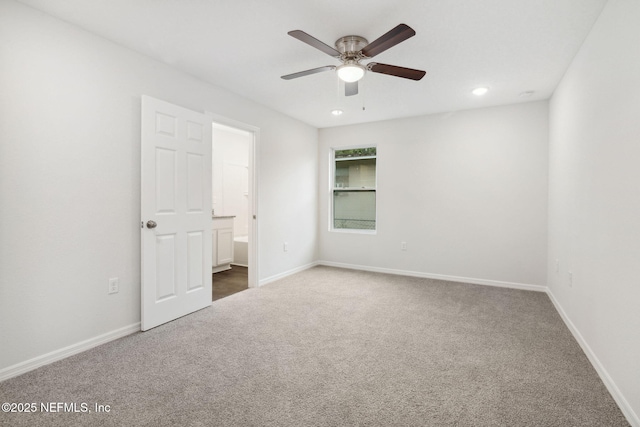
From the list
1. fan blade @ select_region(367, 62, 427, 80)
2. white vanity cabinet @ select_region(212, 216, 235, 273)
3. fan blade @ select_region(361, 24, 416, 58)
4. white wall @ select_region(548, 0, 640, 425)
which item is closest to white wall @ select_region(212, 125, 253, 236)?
white vanity cabinet @ select_region(212, 216, 235, 273)

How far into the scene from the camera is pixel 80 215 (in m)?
2.41

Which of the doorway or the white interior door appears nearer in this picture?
the white interior door

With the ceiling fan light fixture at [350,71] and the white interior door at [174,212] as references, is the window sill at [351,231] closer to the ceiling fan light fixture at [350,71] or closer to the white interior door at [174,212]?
the white interior door at [174,212]

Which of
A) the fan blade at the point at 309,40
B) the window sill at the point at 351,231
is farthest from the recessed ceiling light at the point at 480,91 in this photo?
the window sill at the point at 351,231

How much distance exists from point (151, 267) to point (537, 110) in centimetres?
488

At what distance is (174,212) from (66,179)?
886mm

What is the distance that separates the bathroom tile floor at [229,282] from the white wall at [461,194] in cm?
180

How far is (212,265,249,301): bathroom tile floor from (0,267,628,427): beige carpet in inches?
28.4

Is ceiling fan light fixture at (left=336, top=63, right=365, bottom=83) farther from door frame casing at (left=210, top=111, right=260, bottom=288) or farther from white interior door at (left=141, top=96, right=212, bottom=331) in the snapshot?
door frame casing at (left=210, top=111, right=260, bottom=288)

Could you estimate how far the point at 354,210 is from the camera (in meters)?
5.50

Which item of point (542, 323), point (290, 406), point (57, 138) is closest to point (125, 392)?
point (290, 406)

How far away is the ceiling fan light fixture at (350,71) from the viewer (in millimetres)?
2477

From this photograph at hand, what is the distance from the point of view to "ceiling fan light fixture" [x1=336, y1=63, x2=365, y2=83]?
8.13ft

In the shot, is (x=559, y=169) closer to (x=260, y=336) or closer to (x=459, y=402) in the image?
(x=459, y=402)
